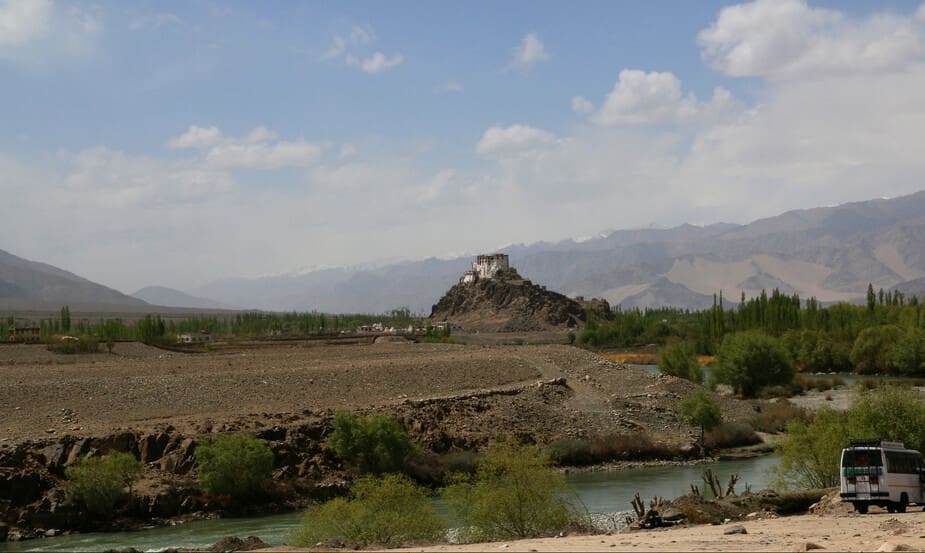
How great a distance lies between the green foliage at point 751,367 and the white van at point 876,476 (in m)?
59.6

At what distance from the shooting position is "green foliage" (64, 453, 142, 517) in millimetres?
40531

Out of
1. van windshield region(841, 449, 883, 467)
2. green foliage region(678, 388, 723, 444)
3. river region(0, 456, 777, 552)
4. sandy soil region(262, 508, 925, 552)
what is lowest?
river region(0, 456, 777, 552)

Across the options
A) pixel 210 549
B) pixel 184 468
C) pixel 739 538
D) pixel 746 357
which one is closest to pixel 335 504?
pixel 210 549

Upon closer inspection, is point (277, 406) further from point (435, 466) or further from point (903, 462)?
point (903, 462)

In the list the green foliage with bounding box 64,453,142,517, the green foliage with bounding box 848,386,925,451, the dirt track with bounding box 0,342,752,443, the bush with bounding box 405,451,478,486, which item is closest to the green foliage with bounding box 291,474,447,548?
the green foliage with bounding box 64,453,142,517

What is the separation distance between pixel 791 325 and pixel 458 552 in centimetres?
12992

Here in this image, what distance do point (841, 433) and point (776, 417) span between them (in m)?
28.6

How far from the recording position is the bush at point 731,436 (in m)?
60.6

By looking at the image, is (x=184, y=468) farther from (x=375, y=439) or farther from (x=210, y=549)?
(x=210, y=549)

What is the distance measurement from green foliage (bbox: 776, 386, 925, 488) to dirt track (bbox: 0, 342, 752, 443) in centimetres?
2016

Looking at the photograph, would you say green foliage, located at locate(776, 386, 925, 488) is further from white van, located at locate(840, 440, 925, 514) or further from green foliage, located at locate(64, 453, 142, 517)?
green foliage, located at locate(64, 453, 142, 517)

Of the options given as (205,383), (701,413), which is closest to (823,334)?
(701,413)

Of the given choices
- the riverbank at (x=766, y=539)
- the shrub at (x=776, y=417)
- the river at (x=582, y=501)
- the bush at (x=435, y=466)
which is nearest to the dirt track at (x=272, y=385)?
the shrub at (x=776, y=417)

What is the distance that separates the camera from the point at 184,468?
4497 cm
